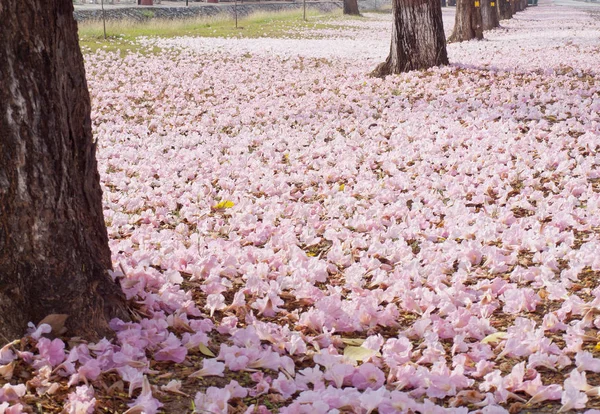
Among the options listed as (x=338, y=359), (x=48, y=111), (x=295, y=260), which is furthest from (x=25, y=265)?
→ (x=295, y=260)

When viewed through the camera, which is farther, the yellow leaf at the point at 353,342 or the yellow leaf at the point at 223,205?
the yellow leaf at the point at 223,205

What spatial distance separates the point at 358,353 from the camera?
3.42m

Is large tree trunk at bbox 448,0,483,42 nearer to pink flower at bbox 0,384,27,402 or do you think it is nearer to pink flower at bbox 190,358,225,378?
pink flower at bbox 190,358,225,378

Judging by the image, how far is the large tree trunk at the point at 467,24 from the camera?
2064 cm

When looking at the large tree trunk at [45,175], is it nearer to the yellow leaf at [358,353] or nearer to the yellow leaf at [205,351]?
the yellow leaf at [205,351]

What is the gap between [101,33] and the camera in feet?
73.7

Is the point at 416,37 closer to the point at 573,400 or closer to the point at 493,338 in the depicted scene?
the point at 493,338

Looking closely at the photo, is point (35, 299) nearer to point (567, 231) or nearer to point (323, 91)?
point (567, 231)

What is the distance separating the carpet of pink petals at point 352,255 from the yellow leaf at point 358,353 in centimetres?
2

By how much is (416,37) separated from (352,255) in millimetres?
8660

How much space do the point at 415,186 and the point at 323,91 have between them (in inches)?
229

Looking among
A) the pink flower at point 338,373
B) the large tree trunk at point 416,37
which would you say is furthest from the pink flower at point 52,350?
the large tree trunk at point 416,37

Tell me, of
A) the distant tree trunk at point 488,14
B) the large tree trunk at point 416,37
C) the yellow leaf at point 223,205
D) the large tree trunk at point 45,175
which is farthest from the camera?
the distant tree trunk at point 488,14

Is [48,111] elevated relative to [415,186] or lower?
elevated
